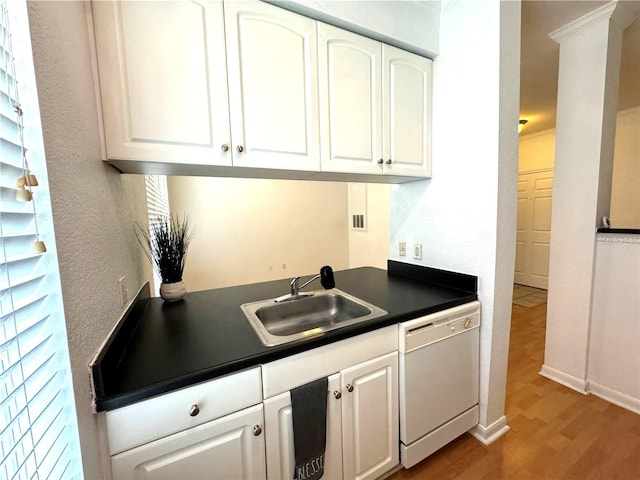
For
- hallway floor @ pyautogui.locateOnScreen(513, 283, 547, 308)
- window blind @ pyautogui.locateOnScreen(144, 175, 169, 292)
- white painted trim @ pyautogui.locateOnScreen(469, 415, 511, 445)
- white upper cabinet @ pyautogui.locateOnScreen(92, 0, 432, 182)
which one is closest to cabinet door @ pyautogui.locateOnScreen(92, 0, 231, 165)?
white upper cabinet @ pyautogui.locateOnScreen(92, 0, 432, 182)

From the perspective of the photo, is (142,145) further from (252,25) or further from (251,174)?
(252,25)

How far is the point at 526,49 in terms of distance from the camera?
2193mm

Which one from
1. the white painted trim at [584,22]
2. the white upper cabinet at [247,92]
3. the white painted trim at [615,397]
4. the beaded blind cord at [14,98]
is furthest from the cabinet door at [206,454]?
the white painted trim at [584,22]

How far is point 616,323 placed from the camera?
1.86 meters

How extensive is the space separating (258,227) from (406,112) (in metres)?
3.65

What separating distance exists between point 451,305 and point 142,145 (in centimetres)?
158

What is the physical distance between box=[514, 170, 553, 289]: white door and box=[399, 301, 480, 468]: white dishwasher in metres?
3.93

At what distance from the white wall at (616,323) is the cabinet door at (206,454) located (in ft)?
7.72

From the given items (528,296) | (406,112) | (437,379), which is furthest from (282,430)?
(528,296)

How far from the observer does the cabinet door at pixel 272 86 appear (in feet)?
3.83

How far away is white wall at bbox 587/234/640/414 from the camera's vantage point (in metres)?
1.78

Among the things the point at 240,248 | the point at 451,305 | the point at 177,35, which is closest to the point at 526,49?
the point at 451,305

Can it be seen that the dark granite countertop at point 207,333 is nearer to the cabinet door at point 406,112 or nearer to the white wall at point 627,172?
the cabinet door at point 406,112

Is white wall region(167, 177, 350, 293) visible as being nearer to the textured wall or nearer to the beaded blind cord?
the textured wall
